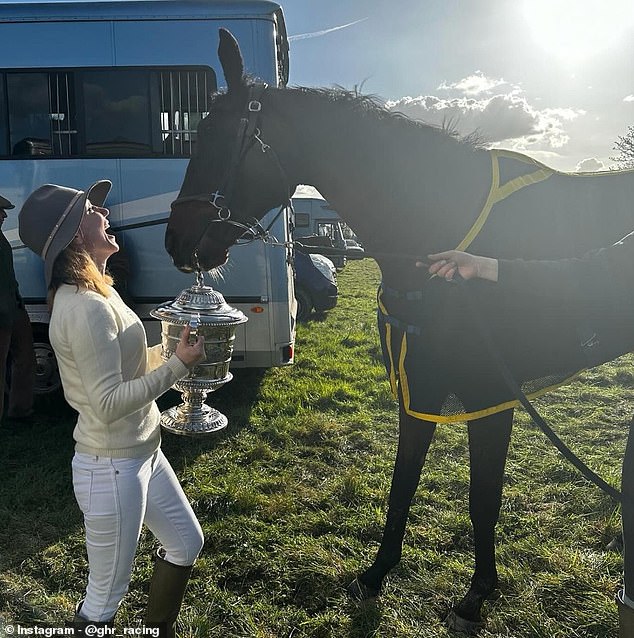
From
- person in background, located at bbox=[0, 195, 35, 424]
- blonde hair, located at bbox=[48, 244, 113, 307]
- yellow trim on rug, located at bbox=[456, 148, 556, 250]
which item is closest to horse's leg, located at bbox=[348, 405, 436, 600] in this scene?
yellow trim on rug, located at bbox=[456, 148, 556, 250]

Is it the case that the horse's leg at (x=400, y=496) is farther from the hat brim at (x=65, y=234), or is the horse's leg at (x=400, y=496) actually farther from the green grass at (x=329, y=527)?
the hat brim at (x=65, y=234)

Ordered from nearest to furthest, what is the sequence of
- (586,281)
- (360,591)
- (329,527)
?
(586,281) → (360,591) → (329,527)

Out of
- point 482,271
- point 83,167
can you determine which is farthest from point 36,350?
point 482,271

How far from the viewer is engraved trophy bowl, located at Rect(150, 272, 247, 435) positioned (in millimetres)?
2453

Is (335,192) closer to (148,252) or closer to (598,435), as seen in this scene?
(148,252)

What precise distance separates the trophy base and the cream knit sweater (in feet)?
2.54

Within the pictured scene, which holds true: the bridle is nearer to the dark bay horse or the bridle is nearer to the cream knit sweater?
the dark bay horse

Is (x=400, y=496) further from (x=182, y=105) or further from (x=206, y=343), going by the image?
(x=182, y=105)

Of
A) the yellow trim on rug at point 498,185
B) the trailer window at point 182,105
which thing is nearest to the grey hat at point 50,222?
the yellow trim on rug at point 498,185

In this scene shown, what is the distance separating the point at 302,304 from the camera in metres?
10.4

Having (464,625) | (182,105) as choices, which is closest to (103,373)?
(464,625)

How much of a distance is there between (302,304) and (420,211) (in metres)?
8.11

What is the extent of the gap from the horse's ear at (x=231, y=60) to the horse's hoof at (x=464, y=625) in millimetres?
2723

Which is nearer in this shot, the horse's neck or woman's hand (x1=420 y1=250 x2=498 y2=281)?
woman's hand (x1=420 y1=250 x2=498 y2=281)
